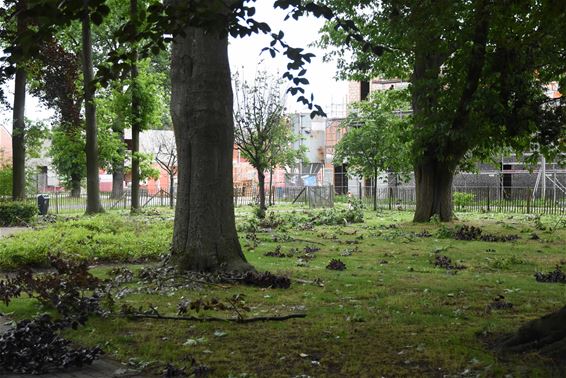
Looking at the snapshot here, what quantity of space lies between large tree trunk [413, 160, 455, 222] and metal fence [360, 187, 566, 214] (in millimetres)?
10418

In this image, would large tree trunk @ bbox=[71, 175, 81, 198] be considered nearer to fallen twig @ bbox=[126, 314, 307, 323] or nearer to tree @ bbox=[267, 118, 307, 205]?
tree @ bbox=[267, 118, 307, 205]

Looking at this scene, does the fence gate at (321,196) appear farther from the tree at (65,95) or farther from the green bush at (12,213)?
the green bush at (12,213)

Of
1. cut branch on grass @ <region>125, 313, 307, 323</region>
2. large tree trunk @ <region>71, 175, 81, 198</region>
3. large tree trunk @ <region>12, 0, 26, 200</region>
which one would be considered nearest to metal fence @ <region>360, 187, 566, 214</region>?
large tree trunk @ <region>12, 0, 26, 200</region>

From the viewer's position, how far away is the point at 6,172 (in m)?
29.4

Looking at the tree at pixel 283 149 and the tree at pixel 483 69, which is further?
the tree at pixel 283 149

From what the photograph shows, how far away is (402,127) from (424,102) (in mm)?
4377

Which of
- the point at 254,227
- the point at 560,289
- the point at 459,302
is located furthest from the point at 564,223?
the point at 459,302

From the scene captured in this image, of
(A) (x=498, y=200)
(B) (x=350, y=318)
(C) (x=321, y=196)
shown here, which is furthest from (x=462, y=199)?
(B) (x=350, y=318)

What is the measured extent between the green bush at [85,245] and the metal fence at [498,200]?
73.9 feet

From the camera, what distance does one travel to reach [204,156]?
8398mm

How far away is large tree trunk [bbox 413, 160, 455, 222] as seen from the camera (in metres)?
20.3

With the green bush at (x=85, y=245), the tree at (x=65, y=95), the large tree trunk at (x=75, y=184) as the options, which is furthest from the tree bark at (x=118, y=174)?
the green bush at (x=85, y=245)

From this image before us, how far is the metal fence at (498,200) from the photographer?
96.7ft

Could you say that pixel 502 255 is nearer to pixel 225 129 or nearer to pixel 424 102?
pixel 424 102
